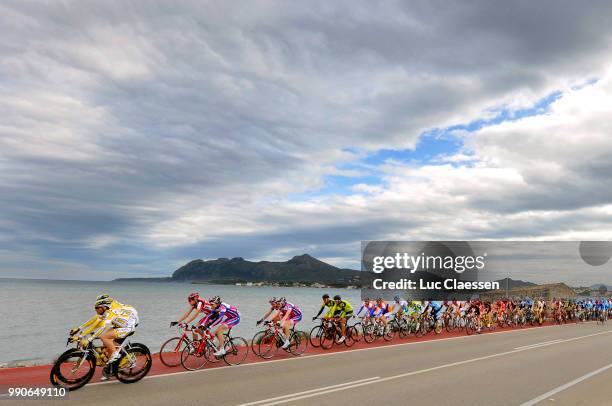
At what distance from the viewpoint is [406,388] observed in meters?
9.90

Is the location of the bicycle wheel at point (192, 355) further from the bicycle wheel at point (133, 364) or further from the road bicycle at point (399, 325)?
the road bicycle at point (399, 325)

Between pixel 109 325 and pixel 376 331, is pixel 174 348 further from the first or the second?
pixel 376 331

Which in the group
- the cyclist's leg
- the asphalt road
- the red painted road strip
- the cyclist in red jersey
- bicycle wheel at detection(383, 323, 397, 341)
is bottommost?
the red painted road strip

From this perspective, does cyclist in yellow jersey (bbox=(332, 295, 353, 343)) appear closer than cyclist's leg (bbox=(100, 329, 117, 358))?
No

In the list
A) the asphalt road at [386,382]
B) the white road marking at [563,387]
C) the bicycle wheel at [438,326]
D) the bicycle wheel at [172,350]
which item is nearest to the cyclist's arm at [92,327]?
the asphalt road at [386,382]

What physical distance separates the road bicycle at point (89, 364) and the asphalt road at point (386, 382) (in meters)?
0.25

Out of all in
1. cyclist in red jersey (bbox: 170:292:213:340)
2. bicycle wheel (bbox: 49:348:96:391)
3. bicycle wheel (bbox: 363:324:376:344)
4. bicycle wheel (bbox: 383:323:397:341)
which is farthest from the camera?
bicycle wheel (bbox: 383:323:397:341)

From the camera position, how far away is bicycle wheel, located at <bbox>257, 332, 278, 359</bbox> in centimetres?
1435

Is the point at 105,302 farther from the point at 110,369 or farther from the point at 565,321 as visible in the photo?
the point at 565,321

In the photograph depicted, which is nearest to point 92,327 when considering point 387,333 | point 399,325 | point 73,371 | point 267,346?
point 73,371

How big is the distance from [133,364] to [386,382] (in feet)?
17.4

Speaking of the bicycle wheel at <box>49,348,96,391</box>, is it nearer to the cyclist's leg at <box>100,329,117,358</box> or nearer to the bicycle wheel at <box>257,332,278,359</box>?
the cyclist's leg at <box>100,329,117,358</box>

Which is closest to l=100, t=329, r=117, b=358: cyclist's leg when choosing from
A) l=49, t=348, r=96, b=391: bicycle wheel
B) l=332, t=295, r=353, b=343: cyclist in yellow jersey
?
l=49, t=348, r=96, b=391: bicycle wheel

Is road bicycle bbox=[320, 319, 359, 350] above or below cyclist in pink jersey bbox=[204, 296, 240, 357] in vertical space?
below
